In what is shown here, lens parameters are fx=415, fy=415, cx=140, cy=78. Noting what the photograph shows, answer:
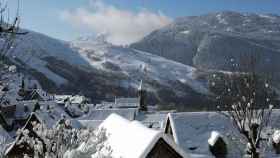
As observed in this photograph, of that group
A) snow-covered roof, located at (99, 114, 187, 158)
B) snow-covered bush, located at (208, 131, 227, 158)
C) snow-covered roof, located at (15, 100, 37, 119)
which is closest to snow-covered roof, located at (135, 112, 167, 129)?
snow-covered roof, located at (15, 100, 37, 119)

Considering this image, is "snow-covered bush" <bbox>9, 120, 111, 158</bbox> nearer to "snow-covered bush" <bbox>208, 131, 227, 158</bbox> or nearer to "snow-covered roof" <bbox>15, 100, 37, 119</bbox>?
"snow-covered bush" <bbox>208, 131, 227, 158</bbox>

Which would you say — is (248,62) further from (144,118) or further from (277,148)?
(144,118)

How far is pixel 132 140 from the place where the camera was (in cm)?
2478

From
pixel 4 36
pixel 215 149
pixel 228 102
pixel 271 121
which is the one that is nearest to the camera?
pixel 4 36

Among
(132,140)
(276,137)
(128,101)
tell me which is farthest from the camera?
(128,101)

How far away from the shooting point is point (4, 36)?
29.9 ft

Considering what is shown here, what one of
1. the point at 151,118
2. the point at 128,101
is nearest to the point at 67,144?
the point at 151,118

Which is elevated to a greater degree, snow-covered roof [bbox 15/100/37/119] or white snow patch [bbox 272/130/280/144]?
white snow patch [bbox 272/130/280/144]

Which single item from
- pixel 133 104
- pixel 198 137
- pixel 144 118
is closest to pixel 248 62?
pixel 198 137

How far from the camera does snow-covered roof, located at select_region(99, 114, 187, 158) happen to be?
23.2 metres

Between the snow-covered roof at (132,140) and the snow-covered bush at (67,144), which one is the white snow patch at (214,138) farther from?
the snow-covered bush at (67,144)

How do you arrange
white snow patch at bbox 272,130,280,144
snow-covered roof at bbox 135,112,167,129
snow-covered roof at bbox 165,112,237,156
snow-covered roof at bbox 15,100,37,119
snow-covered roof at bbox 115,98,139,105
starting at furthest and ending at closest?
snow-covered roof at bbox 115,98,139,105 < snow-covered roof at bbox 135,112,167,129 < snow-covered roof at bbox 15,100,37,119 < snow-covered roof at bbox 165,112,237,156 < white snow patch at bbox 272,130,280,144

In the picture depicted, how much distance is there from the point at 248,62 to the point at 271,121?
19648mm

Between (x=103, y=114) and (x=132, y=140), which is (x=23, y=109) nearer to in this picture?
(x=103, y=114)
